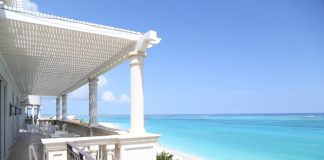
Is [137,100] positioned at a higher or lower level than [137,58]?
lower

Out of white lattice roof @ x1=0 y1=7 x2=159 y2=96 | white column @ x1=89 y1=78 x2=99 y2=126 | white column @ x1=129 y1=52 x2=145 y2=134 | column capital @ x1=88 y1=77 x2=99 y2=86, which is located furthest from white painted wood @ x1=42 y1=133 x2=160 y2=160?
column capital @ x1=88 y1=77 x2=99 y2=86

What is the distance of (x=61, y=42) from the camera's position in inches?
208

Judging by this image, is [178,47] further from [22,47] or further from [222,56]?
[22,47]

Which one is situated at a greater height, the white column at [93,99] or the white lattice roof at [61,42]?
the white lattice roof at [61,42]

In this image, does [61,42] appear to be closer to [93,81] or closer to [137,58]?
[137,58]

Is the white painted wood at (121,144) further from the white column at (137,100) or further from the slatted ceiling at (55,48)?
the slatted ceiling at (55,48)

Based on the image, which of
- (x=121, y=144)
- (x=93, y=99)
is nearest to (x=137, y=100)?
(x=121, y=144)

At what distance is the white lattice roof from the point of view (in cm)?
429

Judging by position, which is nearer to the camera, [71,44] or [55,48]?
[71,44]

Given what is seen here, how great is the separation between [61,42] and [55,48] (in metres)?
0.56

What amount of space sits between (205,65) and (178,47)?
11.6m

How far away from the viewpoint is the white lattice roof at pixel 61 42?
4.29 meters

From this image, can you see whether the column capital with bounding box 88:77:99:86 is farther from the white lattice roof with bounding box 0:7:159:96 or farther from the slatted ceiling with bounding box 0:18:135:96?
the white lattice roof with bounding box 0:7:159:96

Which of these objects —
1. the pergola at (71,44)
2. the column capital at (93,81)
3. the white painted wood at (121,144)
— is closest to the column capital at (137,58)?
the pergola at (71,44)
